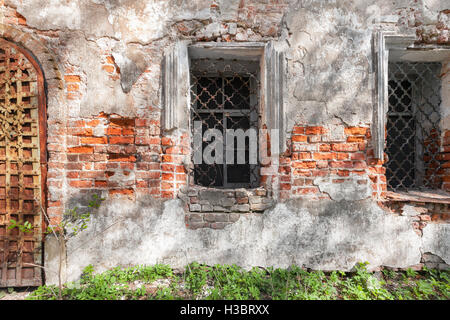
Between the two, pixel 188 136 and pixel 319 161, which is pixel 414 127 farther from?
pixel 188 136

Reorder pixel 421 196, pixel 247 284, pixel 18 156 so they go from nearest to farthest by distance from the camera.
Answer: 1. pixel 247 284
2. pixel 18 156
3. pixel 421 196

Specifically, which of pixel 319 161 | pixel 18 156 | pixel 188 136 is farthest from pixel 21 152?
pixel 319 161

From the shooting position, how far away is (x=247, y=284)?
2043 millimetres

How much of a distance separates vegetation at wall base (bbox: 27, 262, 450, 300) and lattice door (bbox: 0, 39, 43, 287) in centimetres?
44

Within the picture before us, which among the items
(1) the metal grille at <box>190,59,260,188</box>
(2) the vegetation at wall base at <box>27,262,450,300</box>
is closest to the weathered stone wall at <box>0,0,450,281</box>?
(2) the vegetation at wall base at <box>27,262,450,300</box>

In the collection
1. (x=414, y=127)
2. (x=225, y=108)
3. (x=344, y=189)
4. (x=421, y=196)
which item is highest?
(x=225, y=108)

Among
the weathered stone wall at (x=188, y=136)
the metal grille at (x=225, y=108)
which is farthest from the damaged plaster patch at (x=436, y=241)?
the metal grille at (x=225, y=108)

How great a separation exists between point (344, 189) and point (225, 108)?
158cm

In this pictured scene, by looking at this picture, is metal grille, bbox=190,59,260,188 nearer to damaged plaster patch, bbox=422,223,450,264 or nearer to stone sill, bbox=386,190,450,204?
stone sill, bbox=386,190,450,204

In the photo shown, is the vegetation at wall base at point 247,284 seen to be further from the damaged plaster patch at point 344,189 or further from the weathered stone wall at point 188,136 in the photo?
the damaged plaster patch at point 344,189

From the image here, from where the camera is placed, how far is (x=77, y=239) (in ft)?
7.24
